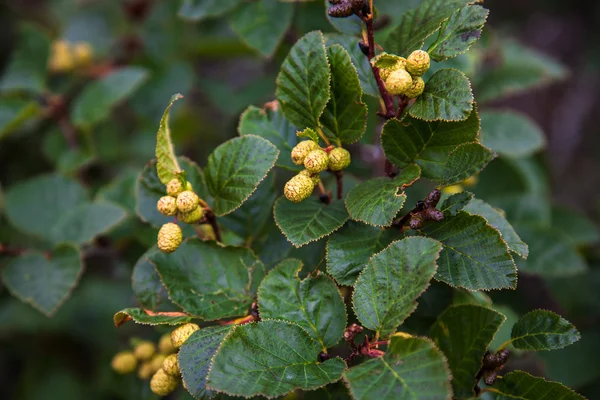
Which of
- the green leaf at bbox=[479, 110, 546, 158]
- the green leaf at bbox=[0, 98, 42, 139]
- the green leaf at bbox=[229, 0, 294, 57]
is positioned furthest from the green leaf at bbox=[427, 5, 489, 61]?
the green leaf at bbox=[0, 98, 42, 139]

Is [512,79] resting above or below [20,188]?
above

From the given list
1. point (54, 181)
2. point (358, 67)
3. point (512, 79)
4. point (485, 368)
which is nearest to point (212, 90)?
point (54, 181)

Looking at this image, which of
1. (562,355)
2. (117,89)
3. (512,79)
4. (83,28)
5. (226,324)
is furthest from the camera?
(83,28)

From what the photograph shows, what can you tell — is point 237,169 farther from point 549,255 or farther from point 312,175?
point 549,255

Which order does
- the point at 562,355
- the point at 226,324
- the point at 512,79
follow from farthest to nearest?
the point at 512,79, the point at 562,355, the point at 226,324

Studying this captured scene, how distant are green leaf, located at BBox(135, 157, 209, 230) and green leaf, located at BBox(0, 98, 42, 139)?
818 mm

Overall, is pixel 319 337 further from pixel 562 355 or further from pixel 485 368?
pixel 562 355

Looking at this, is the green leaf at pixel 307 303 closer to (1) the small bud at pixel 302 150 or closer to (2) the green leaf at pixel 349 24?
(1) the small bud at pixel 302 150

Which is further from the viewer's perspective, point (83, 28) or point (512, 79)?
point (83, 28)

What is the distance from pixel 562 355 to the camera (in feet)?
5.50

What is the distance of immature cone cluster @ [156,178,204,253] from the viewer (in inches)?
39.8

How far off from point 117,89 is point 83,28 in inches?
28.0

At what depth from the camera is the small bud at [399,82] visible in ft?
2.99

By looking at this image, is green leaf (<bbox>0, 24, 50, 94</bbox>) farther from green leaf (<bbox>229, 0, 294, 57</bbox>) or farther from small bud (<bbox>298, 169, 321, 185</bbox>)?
small bud (<bbox>298, 169, 321, 185</bbox>)
